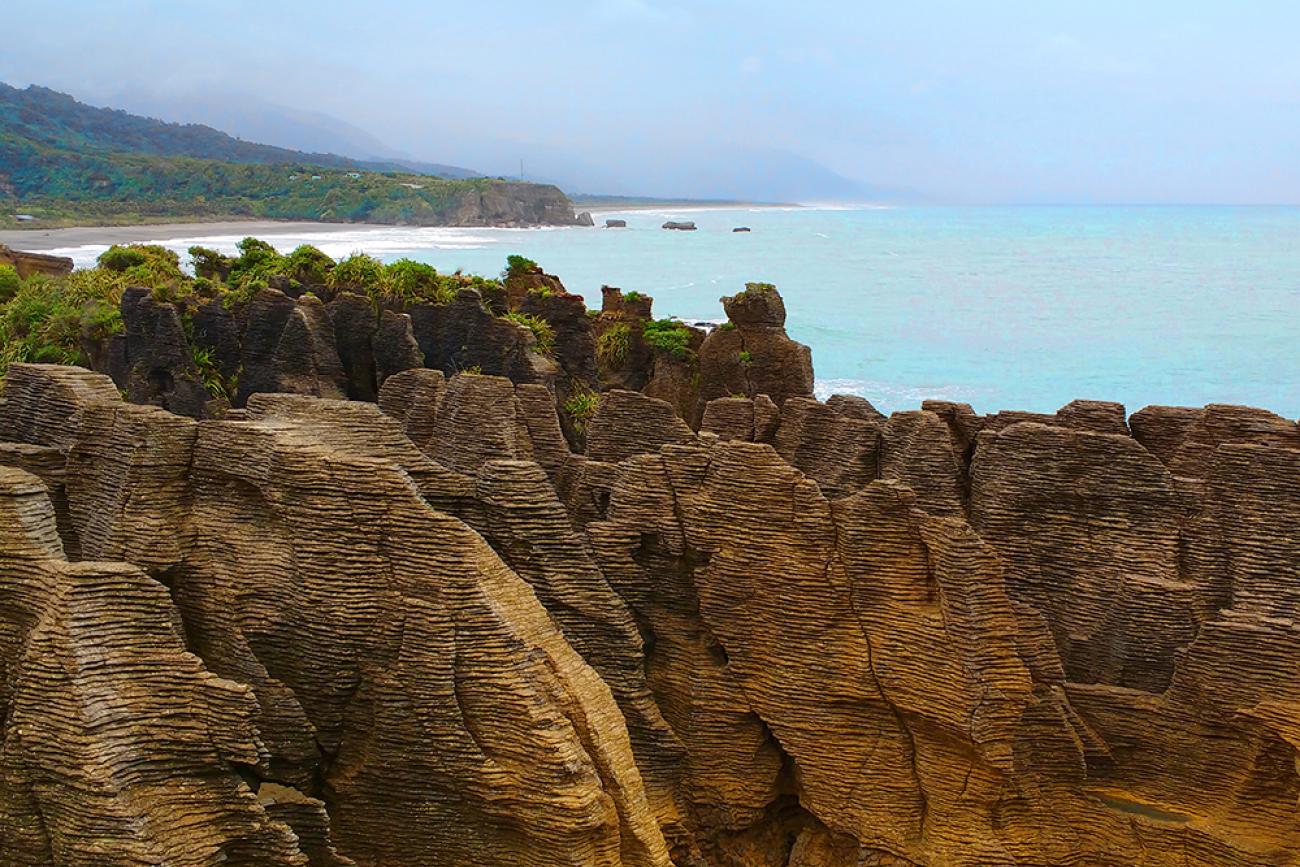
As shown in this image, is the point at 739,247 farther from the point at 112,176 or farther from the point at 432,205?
the point at 112,176

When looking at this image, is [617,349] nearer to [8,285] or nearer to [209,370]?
[209,370]

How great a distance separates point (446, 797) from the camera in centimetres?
1043

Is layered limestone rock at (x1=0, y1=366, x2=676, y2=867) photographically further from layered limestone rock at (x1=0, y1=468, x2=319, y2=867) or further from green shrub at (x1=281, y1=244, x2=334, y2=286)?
green shrub at (x1=281, y1=244, x2=334, y2=286)

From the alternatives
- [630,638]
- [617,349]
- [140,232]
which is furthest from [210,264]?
[140,232]

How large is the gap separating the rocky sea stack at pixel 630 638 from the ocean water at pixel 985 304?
37843 millimetres

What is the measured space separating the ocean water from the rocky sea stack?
124 feet

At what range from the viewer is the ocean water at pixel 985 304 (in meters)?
61.2

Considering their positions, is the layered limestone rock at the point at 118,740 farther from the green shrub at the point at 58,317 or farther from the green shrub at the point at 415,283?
the green shrub at the point at 415,283

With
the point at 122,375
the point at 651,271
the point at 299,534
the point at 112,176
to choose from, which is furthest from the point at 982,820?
the point at 112,176

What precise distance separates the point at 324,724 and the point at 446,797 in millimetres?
1357

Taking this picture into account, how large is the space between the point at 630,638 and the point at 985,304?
9198 centimetres

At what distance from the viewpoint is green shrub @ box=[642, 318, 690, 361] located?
30000 mm

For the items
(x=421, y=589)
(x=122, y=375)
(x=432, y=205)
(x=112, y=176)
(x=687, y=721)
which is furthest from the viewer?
(x=432, y=205)

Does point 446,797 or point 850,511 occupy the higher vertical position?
point 850,511
